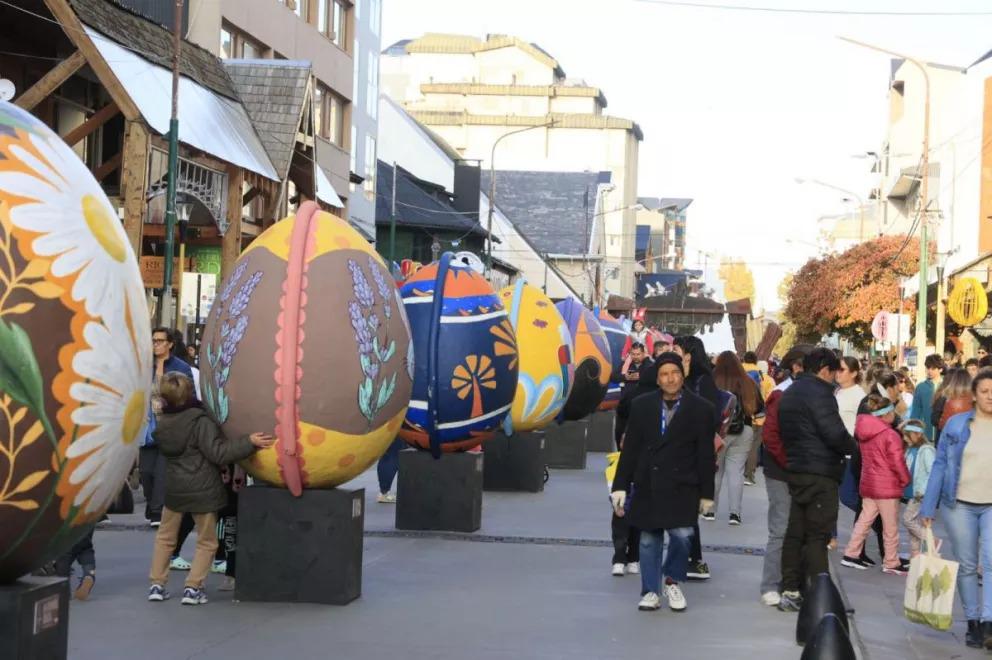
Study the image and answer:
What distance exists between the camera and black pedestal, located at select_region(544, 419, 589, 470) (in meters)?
22.7

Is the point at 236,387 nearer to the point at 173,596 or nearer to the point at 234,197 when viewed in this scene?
A: the point at 173,596

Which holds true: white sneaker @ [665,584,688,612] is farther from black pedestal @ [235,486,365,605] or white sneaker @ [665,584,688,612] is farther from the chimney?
the chimney

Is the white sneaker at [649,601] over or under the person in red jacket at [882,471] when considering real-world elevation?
under

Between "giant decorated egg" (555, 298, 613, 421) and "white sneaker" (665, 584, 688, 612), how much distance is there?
517 inches

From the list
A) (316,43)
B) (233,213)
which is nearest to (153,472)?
(233,213)

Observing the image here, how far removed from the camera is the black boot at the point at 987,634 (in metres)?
9.48

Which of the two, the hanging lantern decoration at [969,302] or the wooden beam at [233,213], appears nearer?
the wooden beam at [233,213]

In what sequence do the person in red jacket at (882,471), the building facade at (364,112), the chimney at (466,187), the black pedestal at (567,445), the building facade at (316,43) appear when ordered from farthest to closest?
the chimney at (466,187)
the building facade at (364,112)
the building facade at (316,43)
the black pedestal at (567,445)
the person in red jacket at (882,471)

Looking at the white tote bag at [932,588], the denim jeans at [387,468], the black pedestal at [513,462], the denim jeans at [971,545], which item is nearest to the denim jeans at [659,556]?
the white tote bag at [932,588]

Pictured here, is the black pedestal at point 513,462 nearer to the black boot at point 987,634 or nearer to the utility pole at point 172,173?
the utility pole at point 172,173

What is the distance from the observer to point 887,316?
36.2 m

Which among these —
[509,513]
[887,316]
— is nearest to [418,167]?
[887,316]

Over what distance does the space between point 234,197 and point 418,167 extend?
48.0 meters

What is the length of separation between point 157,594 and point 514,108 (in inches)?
4058
